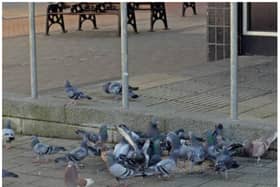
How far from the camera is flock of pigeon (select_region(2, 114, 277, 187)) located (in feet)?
20.1

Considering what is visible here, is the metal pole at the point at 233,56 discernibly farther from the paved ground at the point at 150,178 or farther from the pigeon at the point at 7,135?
the pigeon at the point at 7,135

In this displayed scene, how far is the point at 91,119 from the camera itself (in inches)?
307

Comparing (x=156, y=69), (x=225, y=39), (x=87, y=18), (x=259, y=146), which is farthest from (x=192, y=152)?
(x=87, y=18)

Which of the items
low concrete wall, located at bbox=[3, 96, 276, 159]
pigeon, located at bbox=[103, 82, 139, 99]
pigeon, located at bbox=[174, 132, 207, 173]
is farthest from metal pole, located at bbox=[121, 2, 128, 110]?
pigeon, located at bbox=[174, 132, 207, 173]

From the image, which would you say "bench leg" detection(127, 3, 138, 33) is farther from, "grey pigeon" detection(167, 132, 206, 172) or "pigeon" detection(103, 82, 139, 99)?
"grey pigeon" detection(167, 132, 206, 172)

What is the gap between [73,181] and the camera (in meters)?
5.87

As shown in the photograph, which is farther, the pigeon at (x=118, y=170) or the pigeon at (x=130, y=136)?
the pigeon at (x=130, y=136)

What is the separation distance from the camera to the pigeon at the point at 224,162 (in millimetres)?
6180

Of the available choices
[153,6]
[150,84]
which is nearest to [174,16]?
[153,6]

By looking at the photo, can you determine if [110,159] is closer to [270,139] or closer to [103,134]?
[103,134]

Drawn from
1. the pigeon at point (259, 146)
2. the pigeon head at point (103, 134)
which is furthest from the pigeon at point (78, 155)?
the pigeon at point (259, 146)

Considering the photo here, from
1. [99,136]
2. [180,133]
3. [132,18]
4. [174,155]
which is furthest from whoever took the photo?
[132,18]

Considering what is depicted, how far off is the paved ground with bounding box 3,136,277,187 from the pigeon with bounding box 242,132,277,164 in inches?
4.1

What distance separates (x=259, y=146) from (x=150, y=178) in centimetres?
90
